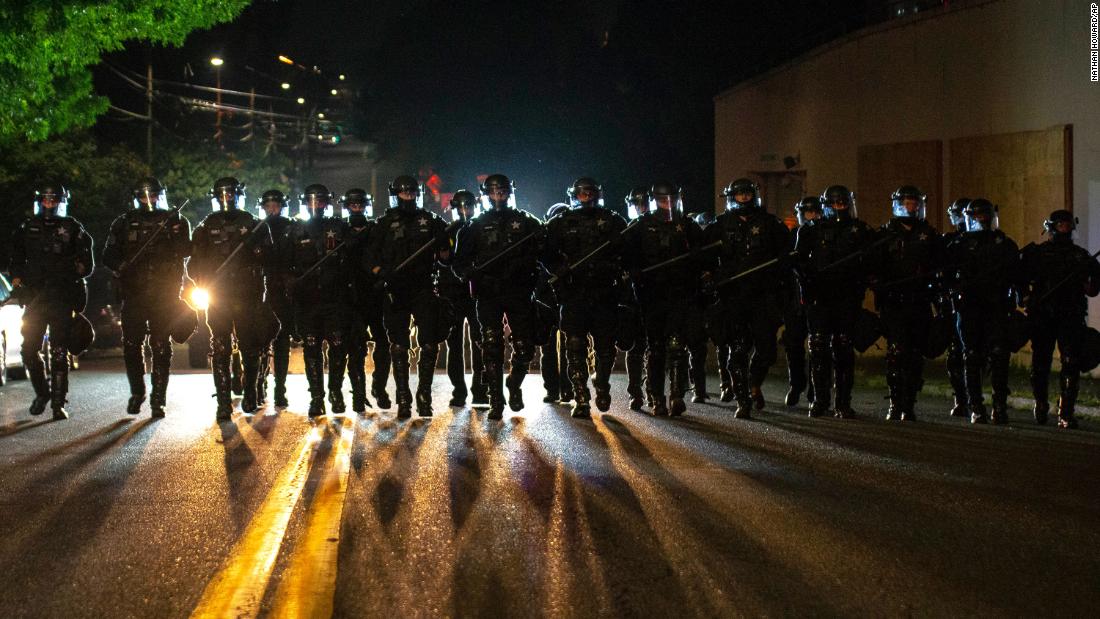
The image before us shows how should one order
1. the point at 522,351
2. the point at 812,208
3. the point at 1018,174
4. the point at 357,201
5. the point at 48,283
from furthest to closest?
the point at 1018,174 < the point at 812,208 < the point at 357,201 < the point at 48,283 < the point at 522,351

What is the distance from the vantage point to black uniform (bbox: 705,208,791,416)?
12523 mm

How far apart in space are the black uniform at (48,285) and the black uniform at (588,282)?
4.78 metres

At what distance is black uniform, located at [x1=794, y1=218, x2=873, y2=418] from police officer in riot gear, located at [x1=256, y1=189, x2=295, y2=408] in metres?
5.27

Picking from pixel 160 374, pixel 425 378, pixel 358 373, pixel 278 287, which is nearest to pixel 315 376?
pixel 358 373

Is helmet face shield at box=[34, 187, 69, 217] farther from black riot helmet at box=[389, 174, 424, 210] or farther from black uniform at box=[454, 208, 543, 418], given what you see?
black uniform at box=[454, 208, 543, 418]

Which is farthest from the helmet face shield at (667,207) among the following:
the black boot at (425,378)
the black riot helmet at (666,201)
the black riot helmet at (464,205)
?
the black boot at (425,378)

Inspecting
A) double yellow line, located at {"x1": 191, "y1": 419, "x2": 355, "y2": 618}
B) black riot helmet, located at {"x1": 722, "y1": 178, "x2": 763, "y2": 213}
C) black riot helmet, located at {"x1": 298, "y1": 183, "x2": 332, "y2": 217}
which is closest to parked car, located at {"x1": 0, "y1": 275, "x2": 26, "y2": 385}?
black riot helmet, located at {"x1": 298, "y1": 183, "x2": 332, "y2": 217}

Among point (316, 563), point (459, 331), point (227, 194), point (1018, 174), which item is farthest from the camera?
point (1018, 174)

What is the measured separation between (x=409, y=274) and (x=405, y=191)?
828 mm

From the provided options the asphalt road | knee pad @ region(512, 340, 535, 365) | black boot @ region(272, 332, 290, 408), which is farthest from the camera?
black boot @ region(272, 332, 290, 408)

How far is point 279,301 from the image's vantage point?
13.8 meters

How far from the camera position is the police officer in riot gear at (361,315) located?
13.0 m

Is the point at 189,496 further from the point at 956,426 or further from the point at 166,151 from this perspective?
the point at 166,151

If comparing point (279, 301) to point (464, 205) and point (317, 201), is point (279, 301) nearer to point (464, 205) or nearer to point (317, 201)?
point (317, 201)
